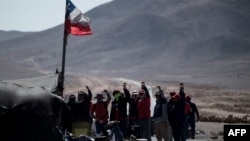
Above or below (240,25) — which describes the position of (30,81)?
below

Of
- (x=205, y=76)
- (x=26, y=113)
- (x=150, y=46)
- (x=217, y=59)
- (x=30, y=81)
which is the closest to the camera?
(x=26, y=113)

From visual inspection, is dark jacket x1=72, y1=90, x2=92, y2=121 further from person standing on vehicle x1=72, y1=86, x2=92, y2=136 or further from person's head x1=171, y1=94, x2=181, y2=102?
person's head x1=171, y1=94, x2=181, y2=102

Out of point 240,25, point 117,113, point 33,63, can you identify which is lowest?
point 117,113

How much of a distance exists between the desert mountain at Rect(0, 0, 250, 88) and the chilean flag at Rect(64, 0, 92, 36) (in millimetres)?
95655

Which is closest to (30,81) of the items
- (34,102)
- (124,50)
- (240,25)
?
(34,102)

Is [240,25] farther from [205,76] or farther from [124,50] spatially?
[205,76]

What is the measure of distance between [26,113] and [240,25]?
169871 millimetres

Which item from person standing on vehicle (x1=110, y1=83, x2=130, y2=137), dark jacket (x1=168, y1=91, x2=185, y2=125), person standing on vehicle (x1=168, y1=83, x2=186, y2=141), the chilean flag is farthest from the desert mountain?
dark jacket (x1=168, y1=91, x2=185, y2=125)

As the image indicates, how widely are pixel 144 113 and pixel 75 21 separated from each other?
156 inches

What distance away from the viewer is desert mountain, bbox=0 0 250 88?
433 ft

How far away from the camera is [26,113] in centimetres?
822

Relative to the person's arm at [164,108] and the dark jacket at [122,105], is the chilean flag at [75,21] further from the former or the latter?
the person's arm at [164,108]

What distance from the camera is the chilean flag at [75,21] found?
55.4ft

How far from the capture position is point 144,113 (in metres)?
14.4
